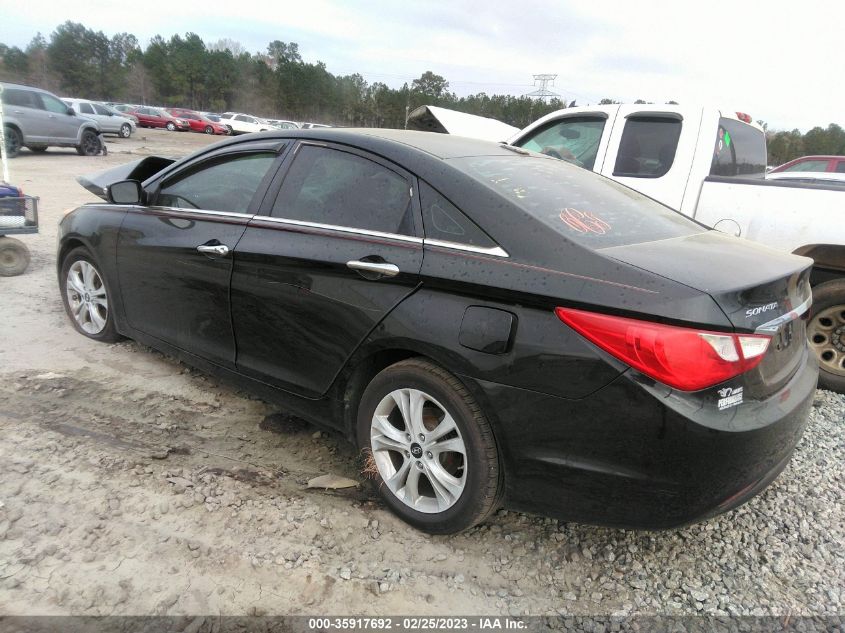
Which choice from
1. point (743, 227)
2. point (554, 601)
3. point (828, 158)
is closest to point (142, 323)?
point (554, 601)

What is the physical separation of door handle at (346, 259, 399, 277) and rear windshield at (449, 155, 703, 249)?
0.54m

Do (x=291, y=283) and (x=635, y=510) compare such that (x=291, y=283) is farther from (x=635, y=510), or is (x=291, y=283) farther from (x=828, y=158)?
(x=828, y=158)

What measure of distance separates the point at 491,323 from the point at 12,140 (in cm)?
1886

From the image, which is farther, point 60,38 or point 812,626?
point 60,38

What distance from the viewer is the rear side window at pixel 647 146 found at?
15.8 ft

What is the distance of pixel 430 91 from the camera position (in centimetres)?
6372

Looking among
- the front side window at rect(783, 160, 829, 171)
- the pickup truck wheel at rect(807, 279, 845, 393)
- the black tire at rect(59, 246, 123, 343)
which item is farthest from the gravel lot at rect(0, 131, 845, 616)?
the front side window at rect(783, 160, 829, 171)

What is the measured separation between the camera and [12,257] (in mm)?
5711

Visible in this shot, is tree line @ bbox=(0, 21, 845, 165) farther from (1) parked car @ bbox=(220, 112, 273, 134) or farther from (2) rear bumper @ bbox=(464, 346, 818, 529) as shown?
(2) rear bumper @ bbox=(464, 346, 818, 529)

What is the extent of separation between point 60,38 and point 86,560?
9164cm

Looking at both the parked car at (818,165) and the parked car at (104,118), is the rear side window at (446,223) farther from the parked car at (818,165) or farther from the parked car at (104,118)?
the parked car at (104,118)

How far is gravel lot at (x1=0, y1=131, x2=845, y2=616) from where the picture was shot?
2.14 metres

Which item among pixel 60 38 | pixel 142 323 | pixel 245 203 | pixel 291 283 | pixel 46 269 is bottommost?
pixel 46 269

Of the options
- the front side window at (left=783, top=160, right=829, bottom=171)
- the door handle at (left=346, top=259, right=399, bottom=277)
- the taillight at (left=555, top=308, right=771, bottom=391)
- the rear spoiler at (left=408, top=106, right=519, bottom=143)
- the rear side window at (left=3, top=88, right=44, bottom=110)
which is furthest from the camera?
the rear side window at (left=3, top=88, right=44, bottom=110)
